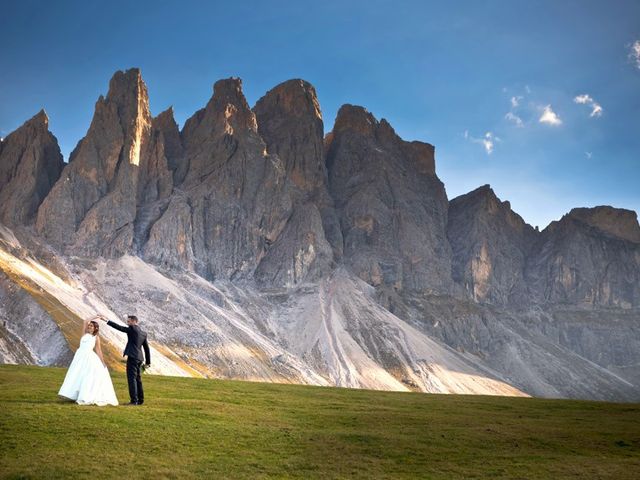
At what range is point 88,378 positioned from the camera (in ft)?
70.7

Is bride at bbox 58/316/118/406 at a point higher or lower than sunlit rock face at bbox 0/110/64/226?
lower

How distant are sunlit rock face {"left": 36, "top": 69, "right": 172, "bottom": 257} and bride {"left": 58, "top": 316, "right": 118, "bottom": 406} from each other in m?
155

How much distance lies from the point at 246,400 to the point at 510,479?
1406 centimetres

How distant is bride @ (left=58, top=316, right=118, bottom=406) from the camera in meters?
21.5

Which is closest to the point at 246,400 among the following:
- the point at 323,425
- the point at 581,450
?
the point at 323,425

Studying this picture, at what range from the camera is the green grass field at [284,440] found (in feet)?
52.3

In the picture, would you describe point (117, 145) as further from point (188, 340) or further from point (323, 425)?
point (323, 425)

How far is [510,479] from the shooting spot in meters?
16.4

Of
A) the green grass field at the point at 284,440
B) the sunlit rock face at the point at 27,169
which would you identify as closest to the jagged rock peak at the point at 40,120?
the sunlit rock face at the point at 27,169

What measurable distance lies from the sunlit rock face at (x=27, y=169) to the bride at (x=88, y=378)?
542ft

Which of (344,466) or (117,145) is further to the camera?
(117,145)

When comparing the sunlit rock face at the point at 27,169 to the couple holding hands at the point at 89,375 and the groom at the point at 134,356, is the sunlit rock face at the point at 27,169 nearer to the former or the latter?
the groom at the point at 134,356

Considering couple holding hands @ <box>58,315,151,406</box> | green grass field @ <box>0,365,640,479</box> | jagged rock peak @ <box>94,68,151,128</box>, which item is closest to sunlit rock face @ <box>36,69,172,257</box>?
jagged rock peak @ <box>94,68,151,128</box>

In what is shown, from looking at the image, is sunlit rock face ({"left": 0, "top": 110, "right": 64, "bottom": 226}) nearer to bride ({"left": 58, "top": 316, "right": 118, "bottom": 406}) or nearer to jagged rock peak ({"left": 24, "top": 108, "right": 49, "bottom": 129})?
jagged rock peak ({"left": 24, "top": 108, "right": 49, "bottom": 129})
